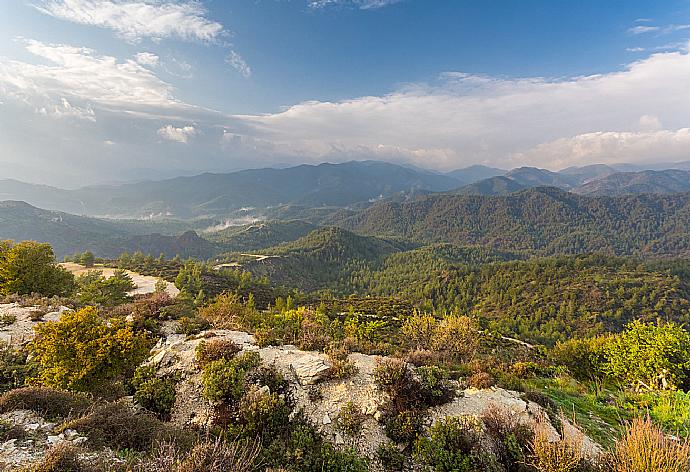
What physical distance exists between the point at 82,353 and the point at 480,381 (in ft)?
51.6

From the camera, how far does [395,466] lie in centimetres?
972

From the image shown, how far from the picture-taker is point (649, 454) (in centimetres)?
684

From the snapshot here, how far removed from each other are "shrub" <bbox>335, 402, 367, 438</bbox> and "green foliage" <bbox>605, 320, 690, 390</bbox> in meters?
17.2

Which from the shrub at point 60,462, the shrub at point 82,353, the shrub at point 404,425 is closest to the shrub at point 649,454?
the shrub at point 404,425

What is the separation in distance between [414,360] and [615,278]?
492 feet

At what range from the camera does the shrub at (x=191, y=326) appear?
56.6 feet

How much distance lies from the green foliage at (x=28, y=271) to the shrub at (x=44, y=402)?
24931mm

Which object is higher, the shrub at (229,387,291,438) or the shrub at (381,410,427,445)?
the shrub at (229,387,291,438)

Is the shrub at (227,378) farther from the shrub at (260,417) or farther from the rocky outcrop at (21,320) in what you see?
the rocky outcrop at (21,320)

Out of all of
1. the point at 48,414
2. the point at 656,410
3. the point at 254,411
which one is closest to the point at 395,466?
the point at 254,411

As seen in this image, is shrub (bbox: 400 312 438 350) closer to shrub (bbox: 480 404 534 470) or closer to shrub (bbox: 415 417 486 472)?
shrub (bbox: 480 404 534 470)

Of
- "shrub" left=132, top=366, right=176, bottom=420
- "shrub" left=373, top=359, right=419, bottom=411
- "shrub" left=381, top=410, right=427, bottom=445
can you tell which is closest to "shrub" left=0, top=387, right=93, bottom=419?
"shrub" left=132, top=366, right=176, bottom=420

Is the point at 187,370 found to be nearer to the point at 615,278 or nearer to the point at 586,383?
the point at 586,383

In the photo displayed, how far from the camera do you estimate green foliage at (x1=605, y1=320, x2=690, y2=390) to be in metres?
17.0
